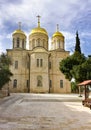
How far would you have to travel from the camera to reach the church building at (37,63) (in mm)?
51250

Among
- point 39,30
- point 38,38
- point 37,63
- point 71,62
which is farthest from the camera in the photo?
point 39,30

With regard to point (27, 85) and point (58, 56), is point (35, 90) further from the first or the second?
point (58, 56)

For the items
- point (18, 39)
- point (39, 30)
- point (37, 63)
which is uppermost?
point (39, 30)

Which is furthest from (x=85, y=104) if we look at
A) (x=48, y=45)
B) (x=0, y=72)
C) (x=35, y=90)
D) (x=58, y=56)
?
(x=48, y=45)

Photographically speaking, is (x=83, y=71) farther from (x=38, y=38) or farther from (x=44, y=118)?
(x=38, y=38)

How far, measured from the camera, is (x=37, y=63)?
51.4m

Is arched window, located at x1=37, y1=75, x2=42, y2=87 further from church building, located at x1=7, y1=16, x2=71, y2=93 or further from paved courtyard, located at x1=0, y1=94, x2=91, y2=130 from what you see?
paved courtyard, located at x1=0, y1=94, x2=91, y2=130

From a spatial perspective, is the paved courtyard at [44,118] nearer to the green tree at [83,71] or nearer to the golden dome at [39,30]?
the green tree at [83,71]

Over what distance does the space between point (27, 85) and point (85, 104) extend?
33.8 metres

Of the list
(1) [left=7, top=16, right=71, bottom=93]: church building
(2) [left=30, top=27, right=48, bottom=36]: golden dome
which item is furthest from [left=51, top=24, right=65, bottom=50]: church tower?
(2) [left=30, top=27, right=48, bottom=36]: golden dome

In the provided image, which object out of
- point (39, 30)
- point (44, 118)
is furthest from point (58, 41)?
point (44, 118)

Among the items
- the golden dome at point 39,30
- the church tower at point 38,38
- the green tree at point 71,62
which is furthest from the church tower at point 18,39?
the green tree at point 71,62

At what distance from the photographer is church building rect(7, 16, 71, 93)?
2018 inches

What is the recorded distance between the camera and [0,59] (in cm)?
3150
